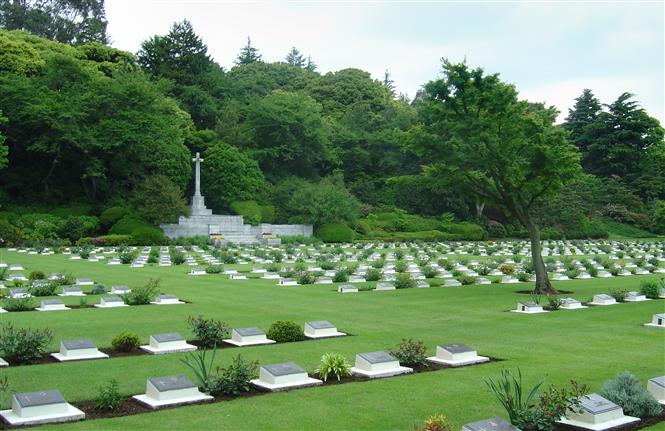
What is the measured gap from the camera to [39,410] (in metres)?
6.32

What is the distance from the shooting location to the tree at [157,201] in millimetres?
41250

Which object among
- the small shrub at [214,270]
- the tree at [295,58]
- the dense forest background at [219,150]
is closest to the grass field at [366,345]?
the small shrub at [214,270]

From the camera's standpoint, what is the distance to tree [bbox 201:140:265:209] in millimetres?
48969

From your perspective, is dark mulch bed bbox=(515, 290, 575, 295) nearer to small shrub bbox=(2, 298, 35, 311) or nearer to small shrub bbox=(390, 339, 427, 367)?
small shrub bbox=(390, 339, 427, 367)

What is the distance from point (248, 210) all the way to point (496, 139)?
33.1 m

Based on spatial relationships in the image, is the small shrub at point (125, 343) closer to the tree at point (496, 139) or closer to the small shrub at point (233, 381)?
the small shrub at point (233, 381)

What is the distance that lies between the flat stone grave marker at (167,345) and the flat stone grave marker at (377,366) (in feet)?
9.45

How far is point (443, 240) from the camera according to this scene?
1927 inches

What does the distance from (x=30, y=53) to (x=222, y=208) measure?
17.9m

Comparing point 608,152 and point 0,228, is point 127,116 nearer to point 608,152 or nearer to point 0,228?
point 0,228

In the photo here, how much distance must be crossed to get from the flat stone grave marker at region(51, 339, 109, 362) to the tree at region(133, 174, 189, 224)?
3270cm

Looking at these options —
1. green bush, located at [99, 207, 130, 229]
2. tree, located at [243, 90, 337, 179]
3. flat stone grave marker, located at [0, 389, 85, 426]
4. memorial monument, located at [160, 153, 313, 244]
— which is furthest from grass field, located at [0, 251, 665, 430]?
tree, located at [243, 90, 337, 179]

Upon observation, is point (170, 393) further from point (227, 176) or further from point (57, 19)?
point (57, 19)

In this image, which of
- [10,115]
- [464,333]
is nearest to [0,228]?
[10,115]
